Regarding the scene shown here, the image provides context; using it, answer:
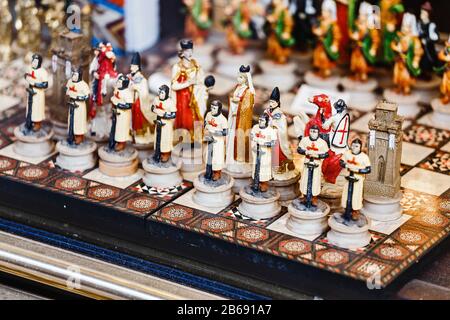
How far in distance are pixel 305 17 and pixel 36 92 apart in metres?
2.80

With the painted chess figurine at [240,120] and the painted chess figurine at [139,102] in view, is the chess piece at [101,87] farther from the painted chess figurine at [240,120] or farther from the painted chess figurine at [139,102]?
the painted chess figurine at [240,120]

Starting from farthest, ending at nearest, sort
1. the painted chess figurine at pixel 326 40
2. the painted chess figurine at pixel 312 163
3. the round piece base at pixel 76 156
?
1. the painted chess figurine at pixel 326 40
2. the round piece base at pixel 76 156
3. the painted chess figurine at pixel 312 163

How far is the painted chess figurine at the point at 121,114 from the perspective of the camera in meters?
9.38

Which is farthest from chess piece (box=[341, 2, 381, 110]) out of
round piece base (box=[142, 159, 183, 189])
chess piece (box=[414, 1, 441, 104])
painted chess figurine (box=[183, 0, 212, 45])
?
round piece base (box=[142, 159, 183, 189])

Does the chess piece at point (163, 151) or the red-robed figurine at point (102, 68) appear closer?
the chess piece at point (163, 151)

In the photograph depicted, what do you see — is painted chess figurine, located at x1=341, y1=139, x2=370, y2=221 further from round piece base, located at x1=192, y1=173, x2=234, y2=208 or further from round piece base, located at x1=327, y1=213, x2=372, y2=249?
round piece base, located at x1=192, y1=173, x2=234, y2=208

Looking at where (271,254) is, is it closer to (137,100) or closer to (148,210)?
(148,210)

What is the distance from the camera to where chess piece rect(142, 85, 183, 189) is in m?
9.21

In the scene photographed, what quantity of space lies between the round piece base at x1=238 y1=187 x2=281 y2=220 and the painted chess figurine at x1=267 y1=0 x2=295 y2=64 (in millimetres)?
2541

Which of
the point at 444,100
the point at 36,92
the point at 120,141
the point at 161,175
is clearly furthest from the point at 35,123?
the point at 444,100

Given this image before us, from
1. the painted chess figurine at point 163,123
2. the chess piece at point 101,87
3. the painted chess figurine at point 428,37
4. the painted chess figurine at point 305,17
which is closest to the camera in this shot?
the painted chess figurine at point 163,123

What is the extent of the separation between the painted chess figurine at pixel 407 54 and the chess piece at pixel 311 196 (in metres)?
2.12

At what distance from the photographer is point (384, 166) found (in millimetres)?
9062

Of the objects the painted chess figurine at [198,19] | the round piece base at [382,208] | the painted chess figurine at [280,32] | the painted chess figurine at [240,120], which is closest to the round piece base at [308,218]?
the round piece base at [382,208]
